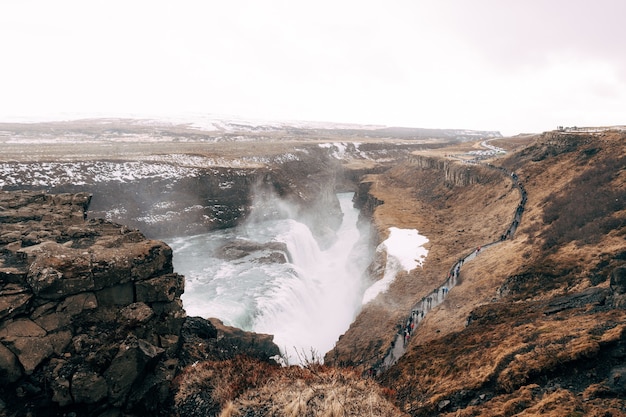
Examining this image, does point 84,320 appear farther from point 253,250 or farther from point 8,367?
point 253,250

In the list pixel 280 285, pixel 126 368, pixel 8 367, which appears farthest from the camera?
pixel 280 285

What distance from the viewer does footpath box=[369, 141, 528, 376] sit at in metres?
20.2

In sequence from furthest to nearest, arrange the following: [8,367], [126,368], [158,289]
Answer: [158,289] → [126,368] → [8,367]

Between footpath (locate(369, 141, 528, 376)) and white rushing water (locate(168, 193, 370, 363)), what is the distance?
5816mm

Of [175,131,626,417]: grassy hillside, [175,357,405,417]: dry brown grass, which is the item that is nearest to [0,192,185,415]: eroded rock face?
[175,357,405,417]: dry brown grass

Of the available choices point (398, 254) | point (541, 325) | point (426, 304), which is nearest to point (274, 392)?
point (541, 325)

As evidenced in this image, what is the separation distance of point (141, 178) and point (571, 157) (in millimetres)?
59212

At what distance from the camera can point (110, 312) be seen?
451 inches

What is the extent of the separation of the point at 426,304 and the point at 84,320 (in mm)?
22345

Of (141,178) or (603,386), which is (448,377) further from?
(141,178)

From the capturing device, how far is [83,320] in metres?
10.8

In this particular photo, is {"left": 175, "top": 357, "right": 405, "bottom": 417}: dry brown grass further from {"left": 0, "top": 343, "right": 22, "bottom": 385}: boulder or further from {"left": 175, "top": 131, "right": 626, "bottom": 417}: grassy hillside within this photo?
{"left": 0, "top": 343, "right": 22, "bottom": 385}: boulder

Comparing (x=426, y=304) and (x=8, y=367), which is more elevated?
(x=8, y=367)

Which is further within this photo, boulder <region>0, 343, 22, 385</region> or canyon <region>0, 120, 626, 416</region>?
canyon <region>0, 120, 626, 416</region>
